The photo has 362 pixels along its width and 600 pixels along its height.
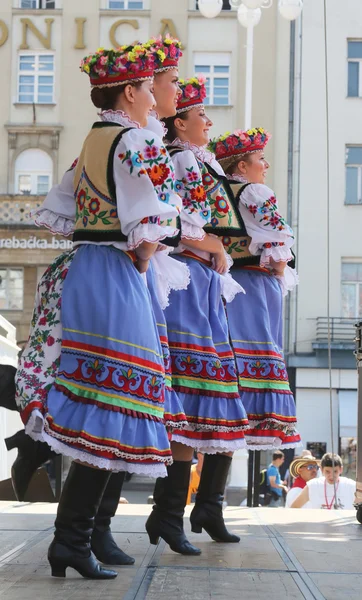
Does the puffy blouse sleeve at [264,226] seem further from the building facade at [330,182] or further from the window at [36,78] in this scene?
the window at [36,78]

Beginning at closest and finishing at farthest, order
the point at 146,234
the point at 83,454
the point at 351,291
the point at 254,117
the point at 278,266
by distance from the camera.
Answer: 1. the point at 83,454
2. the point at 146,234
3. the point at 278,266
4. the point at 351,291
5. the point at 254,117

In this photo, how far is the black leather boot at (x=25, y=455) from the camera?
3.24 meters

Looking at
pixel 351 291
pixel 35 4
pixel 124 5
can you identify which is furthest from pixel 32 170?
pixel 351 291

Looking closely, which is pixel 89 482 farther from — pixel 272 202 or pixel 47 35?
pixel 47 35

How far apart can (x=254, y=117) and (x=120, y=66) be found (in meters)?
21.7

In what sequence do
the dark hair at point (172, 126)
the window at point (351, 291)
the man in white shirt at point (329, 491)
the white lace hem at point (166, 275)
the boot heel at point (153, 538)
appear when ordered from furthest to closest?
the window at point (351, 291) → the man in white shirt at point (329, 491) → the dark hair at point (172, 126) → the boot heel at point (153, 538) → the white lace hem at point (166, 275)

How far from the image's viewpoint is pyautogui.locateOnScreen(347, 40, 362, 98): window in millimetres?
24500

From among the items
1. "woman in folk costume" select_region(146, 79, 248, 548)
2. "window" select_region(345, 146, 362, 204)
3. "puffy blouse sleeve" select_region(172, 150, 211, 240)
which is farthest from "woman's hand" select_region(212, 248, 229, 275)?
"window" select_region(345, 146, 362, 204)

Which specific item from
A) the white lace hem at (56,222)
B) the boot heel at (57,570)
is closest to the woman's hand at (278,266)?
the white lace hem at (56,222)

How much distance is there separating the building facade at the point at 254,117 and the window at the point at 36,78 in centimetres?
2

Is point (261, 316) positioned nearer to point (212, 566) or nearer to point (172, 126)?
point (172, 126)

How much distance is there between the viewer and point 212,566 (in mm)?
3436

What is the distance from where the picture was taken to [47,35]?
82.9 feet

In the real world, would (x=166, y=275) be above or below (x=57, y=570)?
above
